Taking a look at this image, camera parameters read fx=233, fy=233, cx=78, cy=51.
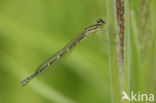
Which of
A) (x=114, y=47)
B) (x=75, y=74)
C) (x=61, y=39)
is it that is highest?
(x=61, y=39)

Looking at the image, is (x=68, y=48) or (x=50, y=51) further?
(x=50, y=51)

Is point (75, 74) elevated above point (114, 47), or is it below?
above

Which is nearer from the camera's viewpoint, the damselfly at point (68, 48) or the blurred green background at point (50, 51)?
the damselfly at point (68, 48)

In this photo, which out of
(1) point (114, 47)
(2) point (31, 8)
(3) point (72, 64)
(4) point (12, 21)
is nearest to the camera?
(1) point (114, 47)

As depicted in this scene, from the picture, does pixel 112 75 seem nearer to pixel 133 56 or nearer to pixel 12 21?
pixel 133 56

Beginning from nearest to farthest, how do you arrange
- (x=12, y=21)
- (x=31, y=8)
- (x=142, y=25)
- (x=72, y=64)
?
(x=142, y=25) < (x=12, y=21) < (x=72, y=64) < (x=31, y=8)

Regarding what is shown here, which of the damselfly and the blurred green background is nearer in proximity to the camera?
the damselfly

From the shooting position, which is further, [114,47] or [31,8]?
[31,8]

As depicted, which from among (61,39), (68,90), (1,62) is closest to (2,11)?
(1,62)
